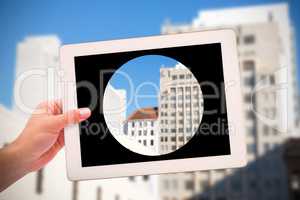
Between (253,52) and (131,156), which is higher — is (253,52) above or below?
above

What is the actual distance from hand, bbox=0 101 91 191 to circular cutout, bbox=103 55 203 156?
0.18 metres

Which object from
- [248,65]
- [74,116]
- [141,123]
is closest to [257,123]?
[248,65]

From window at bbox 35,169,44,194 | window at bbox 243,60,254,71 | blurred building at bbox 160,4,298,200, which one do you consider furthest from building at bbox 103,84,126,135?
window at bbox 243,60,254,71

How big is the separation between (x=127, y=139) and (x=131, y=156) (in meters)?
0.07

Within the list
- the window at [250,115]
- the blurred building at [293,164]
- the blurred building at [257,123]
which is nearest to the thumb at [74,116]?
the blurred building at [293,164]

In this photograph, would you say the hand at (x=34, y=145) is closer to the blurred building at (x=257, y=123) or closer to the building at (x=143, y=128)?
the building at (x=143, y=128)

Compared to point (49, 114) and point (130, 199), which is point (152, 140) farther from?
point (130, 199)

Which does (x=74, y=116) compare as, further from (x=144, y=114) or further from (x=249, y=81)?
(x=249, y=81)

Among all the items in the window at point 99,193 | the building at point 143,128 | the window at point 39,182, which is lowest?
the window at point 99,193

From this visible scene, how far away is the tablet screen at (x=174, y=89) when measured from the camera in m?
1.27

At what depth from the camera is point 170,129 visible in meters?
1.43

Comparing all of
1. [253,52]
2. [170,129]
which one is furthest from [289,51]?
[170,129]

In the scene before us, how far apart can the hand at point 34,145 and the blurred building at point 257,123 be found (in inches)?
856

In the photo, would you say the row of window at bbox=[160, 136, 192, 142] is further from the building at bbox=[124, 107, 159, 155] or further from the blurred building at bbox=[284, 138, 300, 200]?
the blurred building at bbox=[284, 138, 300, 200]
